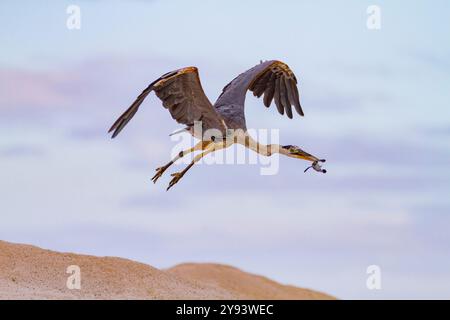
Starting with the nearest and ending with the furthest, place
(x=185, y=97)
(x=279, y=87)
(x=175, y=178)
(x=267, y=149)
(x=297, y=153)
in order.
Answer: (x=185, y=97) → (x=297, y=153) → (x=267, y=149) → (x=175, y=178) → (x=279, y=87)

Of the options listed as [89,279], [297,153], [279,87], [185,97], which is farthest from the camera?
[279,87]

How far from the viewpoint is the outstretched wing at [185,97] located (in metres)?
14.8

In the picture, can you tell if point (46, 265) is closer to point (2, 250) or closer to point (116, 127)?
point (2, 250)

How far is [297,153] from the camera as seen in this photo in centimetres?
1571

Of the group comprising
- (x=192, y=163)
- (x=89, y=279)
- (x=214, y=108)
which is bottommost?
(x=89, y=279)

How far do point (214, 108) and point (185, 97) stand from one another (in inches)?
26.5

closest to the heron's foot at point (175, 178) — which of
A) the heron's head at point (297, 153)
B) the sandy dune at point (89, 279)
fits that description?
the sandy dune at point (89, 279)

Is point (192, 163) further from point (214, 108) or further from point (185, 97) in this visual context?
point (185, 97)

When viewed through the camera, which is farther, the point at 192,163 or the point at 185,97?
the point at 192,163

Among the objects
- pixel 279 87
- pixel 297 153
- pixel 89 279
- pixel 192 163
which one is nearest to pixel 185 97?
pixel 192 163

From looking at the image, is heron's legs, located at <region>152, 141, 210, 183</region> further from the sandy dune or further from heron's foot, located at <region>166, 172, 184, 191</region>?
the sandy dune

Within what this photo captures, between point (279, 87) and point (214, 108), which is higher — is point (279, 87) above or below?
above

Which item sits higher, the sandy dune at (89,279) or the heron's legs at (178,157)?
the heron's legs at (178,157)

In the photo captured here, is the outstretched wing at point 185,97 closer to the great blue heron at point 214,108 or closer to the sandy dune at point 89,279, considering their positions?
the great blue heron at point 214,108
